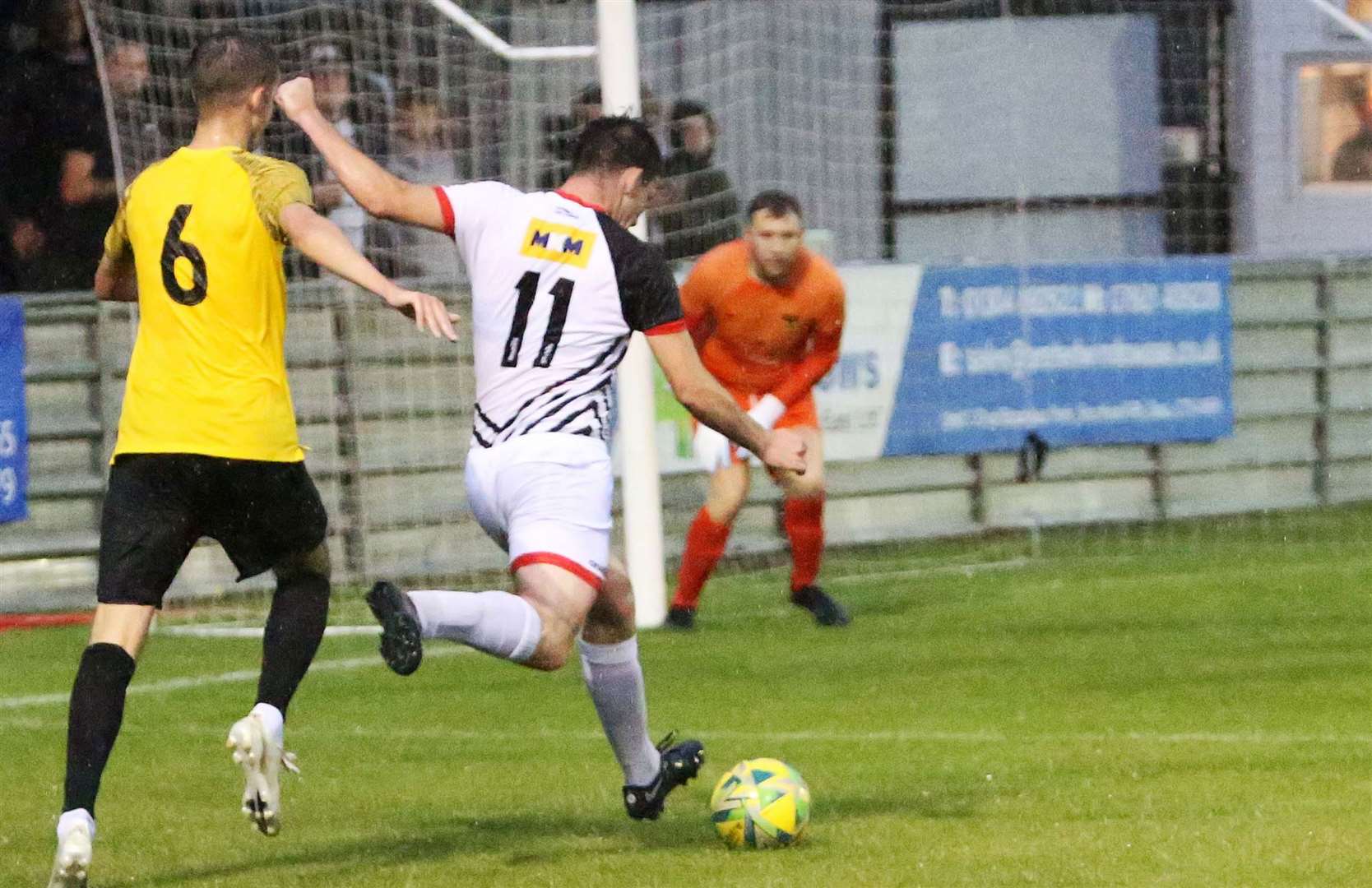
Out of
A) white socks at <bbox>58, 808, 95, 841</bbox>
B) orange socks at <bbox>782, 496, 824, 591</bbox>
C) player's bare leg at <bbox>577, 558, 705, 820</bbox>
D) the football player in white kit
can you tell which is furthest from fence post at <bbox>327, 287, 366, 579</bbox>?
white socks at <bbox>58, 808, 95, 841</bbox>

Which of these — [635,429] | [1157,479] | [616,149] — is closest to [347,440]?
[635,429]

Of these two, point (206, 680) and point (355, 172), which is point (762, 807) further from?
point (206, 680)

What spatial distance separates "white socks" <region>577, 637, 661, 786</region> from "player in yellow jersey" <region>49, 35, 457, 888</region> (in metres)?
0.90

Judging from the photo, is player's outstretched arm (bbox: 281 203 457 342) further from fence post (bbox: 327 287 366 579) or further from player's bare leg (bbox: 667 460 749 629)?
fence post (bbox: 327 287 366 579)

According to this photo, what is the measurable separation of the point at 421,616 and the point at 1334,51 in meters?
13.0

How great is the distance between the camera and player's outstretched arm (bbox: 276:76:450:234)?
6141 mm

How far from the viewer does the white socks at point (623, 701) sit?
664 centimetres

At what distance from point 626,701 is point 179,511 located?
135cm

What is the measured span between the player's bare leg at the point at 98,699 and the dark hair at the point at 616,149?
162 centimetres

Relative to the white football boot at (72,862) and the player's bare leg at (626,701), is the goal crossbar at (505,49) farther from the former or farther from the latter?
the white football boot at (72,862)

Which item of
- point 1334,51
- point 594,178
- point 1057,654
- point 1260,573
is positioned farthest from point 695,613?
point 1334,51

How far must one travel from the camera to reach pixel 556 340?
20.6ft

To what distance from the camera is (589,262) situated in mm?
6301

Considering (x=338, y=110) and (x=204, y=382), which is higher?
(x=338, y=110)
